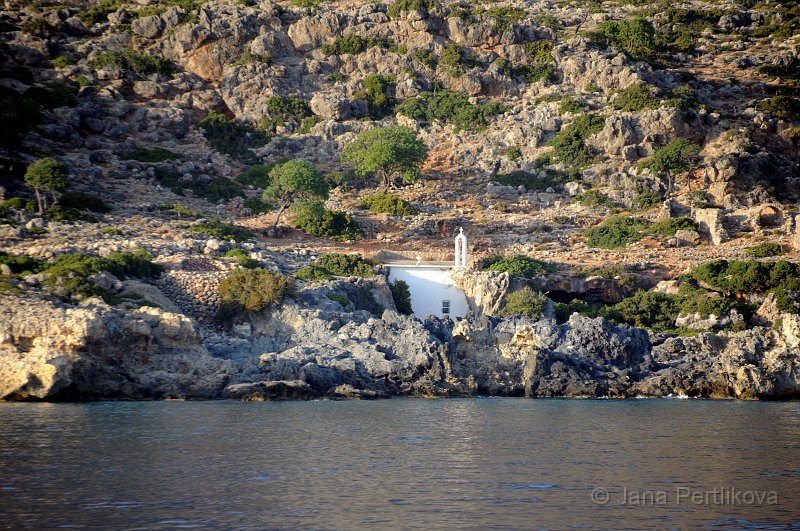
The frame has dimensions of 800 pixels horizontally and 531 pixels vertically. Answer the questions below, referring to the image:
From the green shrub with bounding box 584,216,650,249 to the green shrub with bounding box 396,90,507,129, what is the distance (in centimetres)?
1605

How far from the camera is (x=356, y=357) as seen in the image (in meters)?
33.0

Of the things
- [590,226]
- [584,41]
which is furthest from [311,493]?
[584,41]

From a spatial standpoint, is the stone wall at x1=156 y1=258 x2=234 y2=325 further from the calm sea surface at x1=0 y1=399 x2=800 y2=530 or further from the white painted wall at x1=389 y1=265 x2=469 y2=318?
the white painted wall at x1=389 y1=265 x2=469 y2=318

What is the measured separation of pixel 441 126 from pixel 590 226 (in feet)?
54.5

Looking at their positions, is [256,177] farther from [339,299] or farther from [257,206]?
[339,299]

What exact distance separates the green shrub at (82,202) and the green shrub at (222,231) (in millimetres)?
5099

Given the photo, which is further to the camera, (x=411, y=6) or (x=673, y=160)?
(x=411, y=6)

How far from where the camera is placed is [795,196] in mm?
56656

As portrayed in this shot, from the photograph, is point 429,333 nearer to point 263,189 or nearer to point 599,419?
point 599,419

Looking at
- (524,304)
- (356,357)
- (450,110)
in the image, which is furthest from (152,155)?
(356,357)

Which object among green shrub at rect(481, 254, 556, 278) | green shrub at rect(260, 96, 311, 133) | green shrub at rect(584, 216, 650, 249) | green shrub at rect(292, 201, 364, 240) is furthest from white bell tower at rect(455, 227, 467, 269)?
green shrub at rect(260, 96, 311, 133)

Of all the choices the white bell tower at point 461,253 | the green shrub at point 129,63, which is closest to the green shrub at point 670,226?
the white bell tower at point 461,253

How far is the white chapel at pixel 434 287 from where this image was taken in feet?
135

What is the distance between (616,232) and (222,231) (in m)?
21.2
